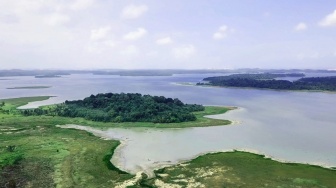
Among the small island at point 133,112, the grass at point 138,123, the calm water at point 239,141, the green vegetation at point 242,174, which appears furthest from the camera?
the small island at point 133,112

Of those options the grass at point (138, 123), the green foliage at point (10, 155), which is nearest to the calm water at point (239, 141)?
the grass at point (138, 123)

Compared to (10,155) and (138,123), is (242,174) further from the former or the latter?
(138,123)

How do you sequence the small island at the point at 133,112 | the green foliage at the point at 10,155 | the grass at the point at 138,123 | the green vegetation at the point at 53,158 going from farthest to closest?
the small island at the point at 133,112, the grass at the point at 138,123, the green foliage at the point at 10,155, the green vegetation at the point at 53,158

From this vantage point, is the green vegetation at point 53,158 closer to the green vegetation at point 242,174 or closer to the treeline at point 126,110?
the green vegetation at point 242,174

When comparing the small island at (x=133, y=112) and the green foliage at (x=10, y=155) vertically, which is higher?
the small island at (x=133, y=112)

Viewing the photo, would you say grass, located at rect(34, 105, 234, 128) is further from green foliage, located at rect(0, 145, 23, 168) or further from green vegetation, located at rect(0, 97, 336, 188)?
green foliage, located at rect(0, 145, 23, 168)

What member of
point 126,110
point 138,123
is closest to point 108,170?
point 138,123

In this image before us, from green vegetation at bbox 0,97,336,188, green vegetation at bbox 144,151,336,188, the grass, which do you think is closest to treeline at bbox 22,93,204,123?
the grass
